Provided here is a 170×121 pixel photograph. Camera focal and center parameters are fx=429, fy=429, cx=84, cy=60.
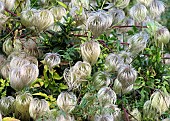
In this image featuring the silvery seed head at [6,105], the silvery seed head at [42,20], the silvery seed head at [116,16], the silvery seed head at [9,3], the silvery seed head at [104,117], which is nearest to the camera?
the silvery seed head at [104,117]

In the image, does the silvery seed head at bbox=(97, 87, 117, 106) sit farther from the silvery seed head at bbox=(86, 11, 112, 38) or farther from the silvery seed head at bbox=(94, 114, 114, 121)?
the silvery seed head at bbox=(86, 11, 112, 38)

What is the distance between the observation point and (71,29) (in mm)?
1545

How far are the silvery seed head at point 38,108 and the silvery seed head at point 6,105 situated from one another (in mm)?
100

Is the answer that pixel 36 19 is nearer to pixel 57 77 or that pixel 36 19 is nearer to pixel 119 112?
pixel 57 77

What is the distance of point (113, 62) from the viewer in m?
1.44

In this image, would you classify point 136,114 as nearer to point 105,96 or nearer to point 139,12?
point 105,96

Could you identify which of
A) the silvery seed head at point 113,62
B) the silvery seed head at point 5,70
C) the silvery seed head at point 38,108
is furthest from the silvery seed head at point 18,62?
the silvery seed head at point 113,62

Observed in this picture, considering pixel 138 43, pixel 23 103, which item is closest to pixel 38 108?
pixel 23 103

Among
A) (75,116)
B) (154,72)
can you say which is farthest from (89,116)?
(154,72)

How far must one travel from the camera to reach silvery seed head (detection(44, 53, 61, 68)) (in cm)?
145

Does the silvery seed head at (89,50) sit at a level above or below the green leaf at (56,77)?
above

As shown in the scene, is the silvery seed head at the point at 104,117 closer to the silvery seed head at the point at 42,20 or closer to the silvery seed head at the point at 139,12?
the silvery seed head at the point at 42,20

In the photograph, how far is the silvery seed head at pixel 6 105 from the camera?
138cm

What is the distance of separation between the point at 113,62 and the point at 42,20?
28 centimetres
